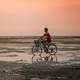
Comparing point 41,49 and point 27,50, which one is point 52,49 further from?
point 27,50

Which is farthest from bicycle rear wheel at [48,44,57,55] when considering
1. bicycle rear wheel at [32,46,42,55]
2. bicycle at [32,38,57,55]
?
bicycle rear wheel at [32,46,42,55]

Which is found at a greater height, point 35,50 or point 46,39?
point 46,39

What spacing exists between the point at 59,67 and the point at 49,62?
0.14 metres

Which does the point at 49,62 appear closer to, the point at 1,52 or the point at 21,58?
the point at 21,58

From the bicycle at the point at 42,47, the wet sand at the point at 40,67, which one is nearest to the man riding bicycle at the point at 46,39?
the bicycle at the point at 42,47

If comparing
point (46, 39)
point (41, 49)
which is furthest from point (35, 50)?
point (46, 39)

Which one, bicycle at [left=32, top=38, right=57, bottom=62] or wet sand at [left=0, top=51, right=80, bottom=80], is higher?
bicycle at [left=32, top=38, right=57, bottom=62]

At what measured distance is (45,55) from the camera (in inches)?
150

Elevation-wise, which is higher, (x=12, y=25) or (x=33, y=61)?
(x=12, y=25)

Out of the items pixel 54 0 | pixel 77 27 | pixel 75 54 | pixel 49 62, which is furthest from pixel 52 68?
pixel 54 0

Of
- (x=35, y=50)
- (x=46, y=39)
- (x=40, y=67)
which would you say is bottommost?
(x=40, y=67)

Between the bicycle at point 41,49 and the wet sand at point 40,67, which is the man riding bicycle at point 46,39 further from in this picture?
the wet sand at point 40,67

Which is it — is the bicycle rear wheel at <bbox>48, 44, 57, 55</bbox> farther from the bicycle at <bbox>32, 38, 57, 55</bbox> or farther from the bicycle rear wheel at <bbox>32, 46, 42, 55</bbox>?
the bicycle rear wheel at <bbox>32, 46, 42, 55</bbox>

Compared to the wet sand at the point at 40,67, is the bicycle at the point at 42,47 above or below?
above
